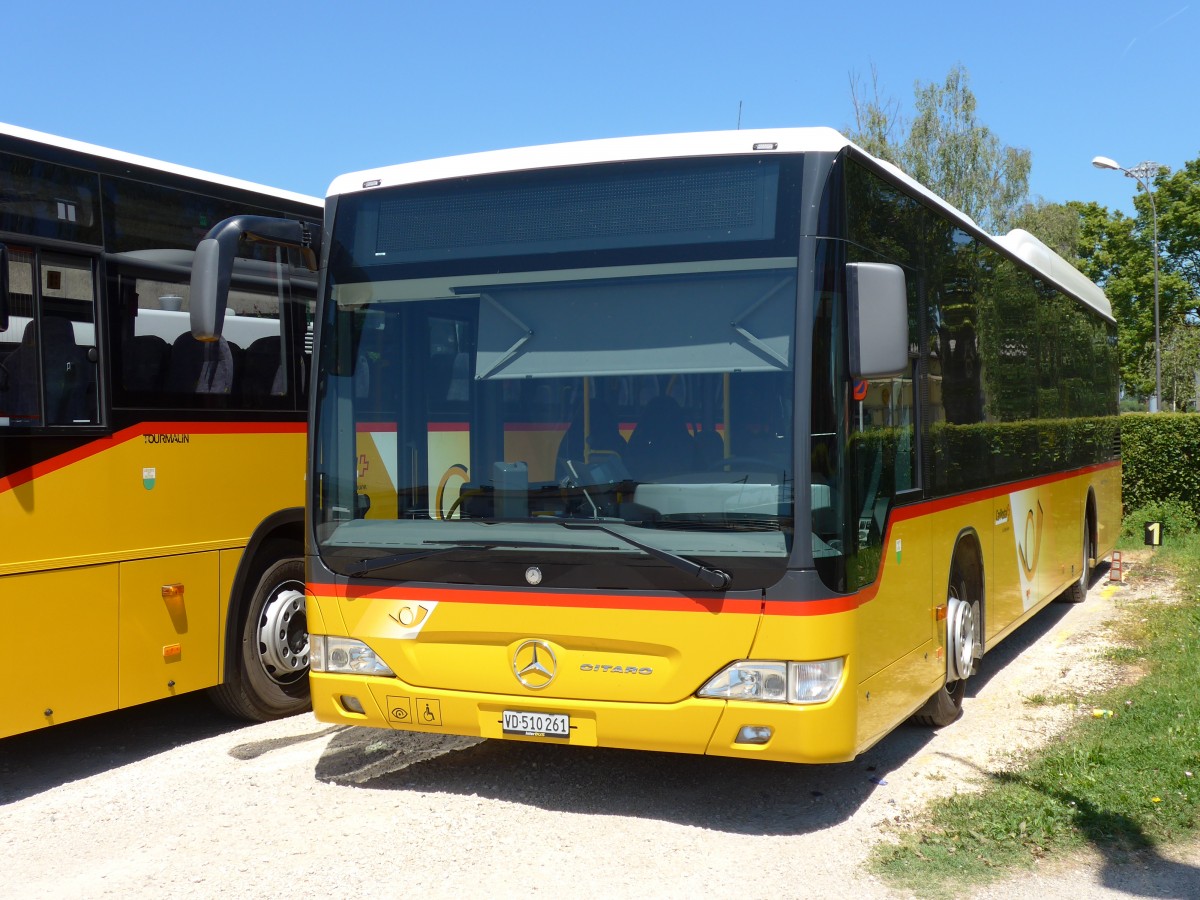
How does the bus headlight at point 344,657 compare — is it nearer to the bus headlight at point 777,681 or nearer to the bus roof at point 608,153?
the bus headlight at point 777,681

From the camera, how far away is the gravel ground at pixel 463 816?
5176 mm

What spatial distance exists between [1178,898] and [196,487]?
5356 millimetres

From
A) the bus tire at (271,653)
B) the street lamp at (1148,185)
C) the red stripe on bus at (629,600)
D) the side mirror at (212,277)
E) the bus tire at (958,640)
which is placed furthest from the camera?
the street lamp at (1148,185)

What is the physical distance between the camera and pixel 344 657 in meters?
6.23

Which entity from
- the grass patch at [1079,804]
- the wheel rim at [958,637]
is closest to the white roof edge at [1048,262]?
the wheel rim at [958,637]

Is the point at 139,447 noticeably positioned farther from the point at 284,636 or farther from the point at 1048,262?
the point at 1048,262

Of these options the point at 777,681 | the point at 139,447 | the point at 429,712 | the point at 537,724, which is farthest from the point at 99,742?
the point at 777,681

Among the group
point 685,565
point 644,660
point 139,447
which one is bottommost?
point 644,660

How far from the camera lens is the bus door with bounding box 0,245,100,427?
20.7ft

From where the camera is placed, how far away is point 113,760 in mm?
7438

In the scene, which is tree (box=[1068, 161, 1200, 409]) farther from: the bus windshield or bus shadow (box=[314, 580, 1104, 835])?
the bus windshield

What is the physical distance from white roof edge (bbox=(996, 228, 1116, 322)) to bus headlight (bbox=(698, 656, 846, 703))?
5.21 m

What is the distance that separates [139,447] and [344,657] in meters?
1.80

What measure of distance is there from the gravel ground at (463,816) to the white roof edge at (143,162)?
3341 millimetres
